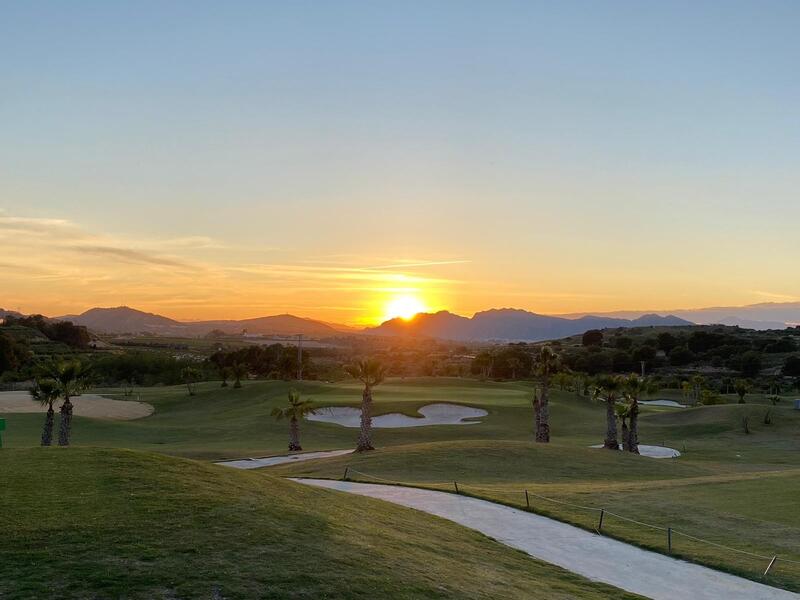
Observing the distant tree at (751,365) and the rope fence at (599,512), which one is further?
the distant tree at (751,365)

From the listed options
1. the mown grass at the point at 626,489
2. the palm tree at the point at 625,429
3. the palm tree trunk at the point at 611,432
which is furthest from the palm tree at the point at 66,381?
the palm tree at the point at 625,429

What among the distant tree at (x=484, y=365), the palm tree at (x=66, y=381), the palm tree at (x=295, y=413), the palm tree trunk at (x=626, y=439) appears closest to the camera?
the palm tree at (x=66, y=381)

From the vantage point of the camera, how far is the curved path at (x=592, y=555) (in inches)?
616

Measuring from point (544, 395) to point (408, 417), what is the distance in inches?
672

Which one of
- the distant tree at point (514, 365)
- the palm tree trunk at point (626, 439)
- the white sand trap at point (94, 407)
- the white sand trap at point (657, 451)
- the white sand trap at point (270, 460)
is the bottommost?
the white sand trap at point (94, 407)

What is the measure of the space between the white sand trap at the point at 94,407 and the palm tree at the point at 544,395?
4020 cm

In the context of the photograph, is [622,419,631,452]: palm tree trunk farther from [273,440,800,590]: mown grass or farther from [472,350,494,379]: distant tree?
[472,350,494,379]: distant tree

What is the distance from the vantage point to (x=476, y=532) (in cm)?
1955

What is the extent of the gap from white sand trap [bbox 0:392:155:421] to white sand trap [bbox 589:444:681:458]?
44.4 m

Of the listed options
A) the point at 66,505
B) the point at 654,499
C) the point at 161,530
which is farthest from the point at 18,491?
the point at 654,499

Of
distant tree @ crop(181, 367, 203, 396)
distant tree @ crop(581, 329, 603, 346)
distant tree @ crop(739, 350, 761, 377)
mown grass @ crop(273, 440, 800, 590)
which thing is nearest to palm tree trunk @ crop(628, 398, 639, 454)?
mown grass @ crop(273, 440, 800, 590)

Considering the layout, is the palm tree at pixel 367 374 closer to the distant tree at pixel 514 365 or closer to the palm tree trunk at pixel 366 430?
the palm tree trunk at pixel 366 430

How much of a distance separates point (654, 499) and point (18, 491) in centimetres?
2106

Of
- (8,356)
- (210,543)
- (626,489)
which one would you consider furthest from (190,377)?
(210,543)
